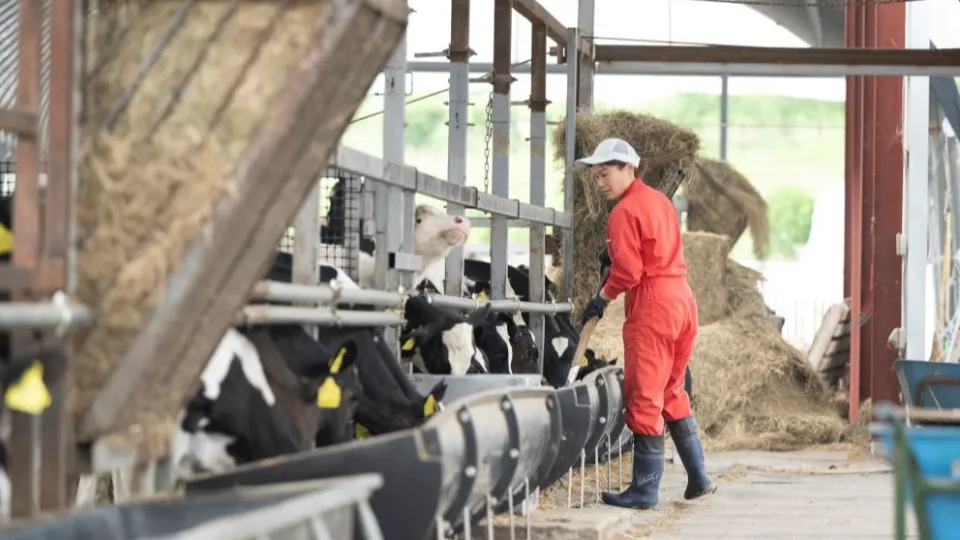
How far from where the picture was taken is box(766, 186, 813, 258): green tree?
4175cm

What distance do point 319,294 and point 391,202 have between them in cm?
136

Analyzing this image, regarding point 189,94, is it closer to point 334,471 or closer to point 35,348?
point 35,348

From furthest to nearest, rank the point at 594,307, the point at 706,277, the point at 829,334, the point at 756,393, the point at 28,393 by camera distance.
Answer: the point at 829,334 → the point at 706,277 → the point at 756,393 → the point at 594,307 → the point at 28,393

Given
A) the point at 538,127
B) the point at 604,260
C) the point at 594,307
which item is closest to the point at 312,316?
the point at 594,307

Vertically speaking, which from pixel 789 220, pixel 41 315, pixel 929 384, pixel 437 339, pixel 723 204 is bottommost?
pixel 929 384

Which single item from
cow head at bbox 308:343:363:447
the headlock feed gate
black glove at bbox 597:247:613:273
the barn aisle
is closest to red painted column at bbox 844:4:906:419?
the barn aisle

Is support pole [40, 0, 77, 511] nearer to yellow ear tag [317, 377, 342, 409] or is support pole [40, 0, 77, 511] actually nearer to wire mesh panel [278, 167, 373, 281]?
yellow ear tag [317, 377, 342, 409]

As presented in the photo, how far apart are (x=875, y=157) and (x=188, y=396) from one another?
10.4 meters

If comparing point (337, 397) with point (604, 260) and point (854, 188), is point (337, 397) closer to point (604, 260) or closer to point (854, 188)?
point (604, 260)

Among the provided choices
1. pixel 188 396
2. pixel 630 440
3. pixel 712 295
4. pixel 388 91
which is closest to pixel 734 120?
pixel 712 295

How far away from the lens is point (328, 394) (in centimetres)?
499

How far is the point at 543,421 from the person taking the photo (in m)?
6.16

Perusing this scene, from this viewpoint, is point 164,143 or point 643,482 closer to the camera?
point 164,143

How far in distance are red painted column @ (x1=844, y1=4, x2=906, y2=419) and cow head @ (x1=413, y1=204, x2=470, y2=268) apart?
239 inches
